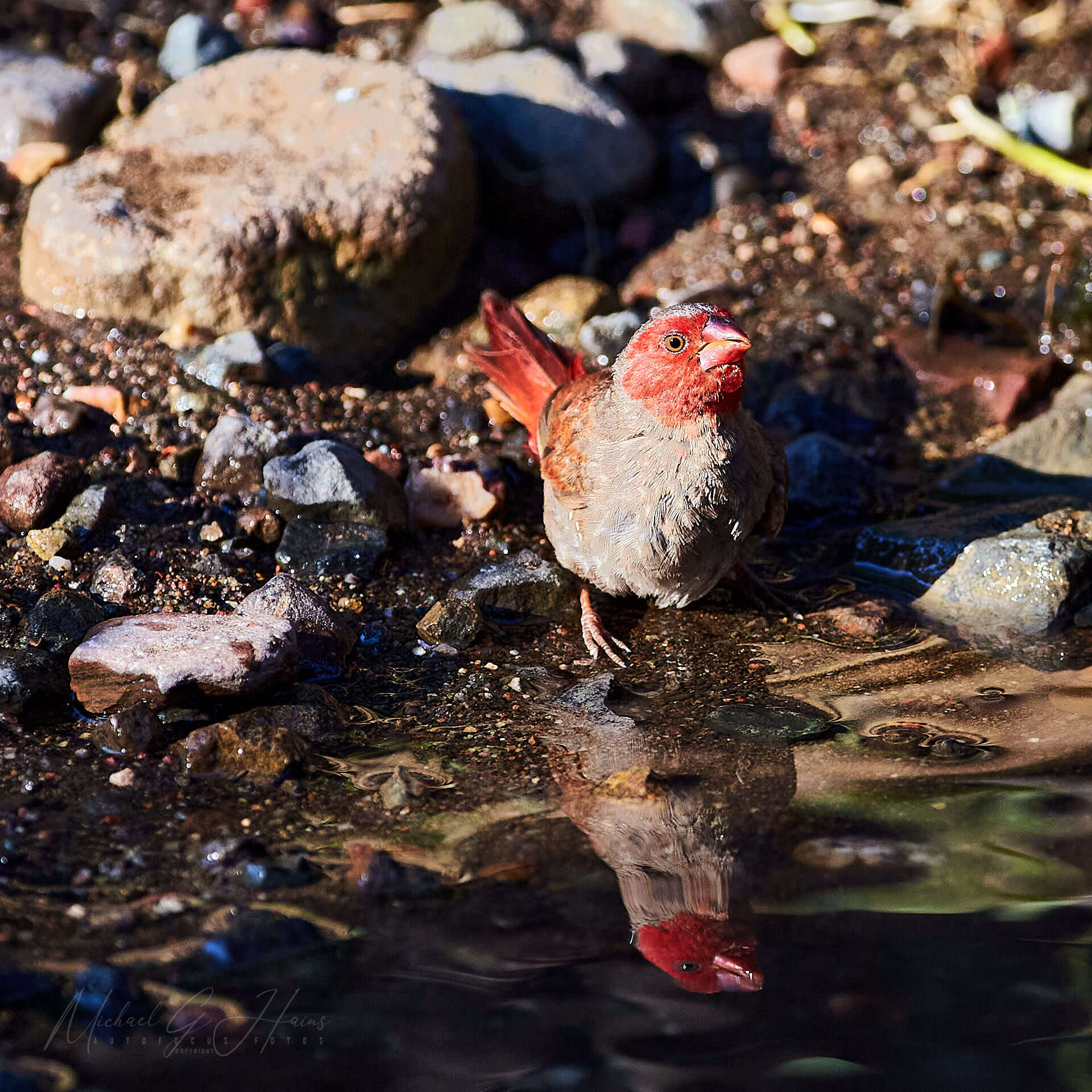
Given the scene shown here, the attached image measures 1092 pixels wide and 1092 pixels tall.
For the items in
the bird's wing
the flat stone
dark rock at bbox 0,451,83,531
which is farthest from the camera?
dark rock at bbox 0,451,83,531

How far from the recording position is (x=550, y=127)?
235 inches

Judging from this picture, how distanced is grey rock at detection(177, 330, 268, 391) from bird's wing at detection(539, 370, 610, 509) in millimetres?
1438

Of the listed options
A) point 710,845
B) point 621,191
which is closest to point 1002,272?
point 621,191

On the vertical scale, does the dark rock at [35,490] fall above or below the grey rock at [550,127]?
below

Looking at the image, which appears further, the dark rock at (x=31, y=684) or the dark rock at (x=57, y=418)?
the dark rock at (x=57, y=418)

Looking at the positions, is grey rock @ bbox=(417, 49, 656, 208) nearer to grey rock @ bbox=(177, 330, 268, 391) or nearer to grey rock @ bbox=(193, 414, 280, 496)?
grey rock @ bbox=(177, 330, 268, 391)

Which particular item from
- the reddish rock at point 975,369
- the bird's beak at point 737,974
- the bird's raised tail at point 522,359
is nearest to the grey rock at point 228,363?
the bird's raised tail at point 522,359

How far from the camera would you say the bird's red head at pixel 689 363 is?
3689mm

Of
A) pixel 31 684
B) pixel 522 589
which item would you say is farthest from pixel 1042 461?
pixel 31 684

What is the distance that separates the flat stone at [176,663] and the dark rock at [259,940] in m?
0.93

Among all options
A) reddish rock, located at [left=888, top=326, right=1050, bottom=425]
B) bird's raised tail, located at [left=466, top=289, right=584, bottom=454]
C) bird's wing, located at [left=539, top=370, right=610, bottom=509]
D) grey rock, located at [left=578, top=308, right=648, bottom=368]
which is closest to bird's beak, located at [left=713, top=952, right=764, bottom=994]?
bird's wing, located at [left=539, top=370, right=610, bottom=509]

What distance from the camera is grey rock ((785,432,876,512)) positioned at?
4840 millimetres

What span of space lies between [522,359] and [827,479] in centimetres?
140

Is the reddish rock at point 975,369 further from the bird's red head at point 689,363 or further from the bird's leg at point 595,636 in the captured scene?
the bird's leg at point 595,636
